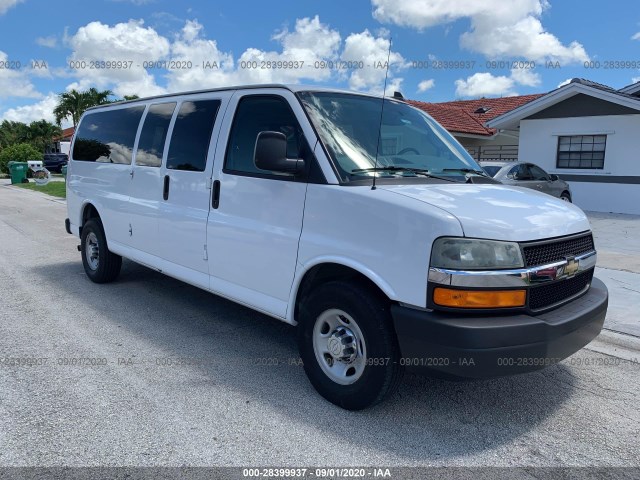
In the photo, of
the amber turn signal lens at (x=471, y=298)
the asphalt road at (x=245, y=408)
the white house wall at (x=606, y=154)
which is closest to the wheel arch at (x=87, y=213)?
the asphalt road at (x=245, y=408)

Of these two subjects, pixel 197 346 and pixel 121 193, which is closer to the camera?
pixel 197 346

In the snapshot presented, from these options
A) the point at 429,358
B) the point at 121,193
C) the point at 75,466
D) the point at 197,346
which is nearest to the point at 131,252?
the point at 121,193

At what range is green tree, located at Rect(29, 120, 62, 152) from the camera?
2186 inches

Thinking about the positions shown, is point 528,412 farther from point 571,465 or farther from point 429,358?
point 429,358

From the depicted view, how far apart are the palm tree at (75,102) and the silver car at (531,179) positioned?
142ft

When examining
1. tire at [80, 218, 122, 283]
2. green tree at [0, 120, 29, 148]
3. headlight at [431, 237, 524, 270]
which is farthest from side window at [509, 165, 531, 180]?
green tree at [0, 120, 29, 148]

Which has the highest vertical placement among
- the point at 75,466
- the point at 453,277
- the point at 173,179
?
the point at 173,179

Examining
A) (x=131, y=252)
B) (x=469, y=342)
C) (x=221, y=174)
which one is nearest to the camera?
(x=469, y=342)

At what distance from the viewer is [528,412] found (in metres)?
3.55

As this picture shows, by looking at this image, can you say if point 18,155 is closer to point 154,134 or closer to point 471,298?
point 154,134

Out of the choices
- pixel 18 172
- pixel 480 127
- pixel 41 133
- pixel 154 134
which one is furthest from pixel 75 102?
pixel 154 134

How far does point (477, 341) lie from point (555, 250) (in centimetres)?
88

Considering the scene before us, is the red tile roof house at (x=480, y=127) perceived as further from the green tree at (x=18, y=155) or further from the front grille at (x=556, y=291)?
the green tree at (x=18, y=155)

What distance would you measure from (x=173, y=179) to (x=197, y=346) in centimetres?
155
